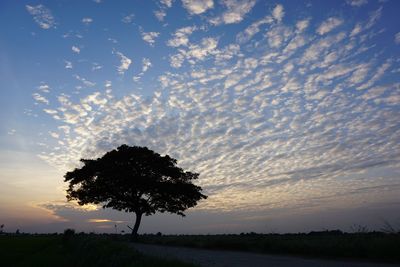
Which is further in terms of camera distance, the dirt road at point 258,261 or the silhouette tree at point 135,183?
the silhouette tree at point 135,183

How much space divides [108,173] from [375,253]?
32323 mm

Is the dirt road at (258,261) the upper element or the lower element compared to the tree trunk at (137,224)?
lower

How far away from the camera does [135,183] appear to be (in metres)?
44.0

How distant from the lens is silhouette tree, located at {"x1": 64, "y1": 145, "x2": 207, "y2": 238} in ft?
146

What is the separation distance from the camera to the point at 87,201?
46.8 meters

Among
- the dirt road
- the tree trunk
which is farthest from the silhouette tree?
the dirt road

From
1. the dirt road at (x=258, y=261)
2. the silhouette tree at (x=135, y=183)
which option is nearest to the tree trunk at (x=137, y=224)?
the silhouette tree at (x=135, y=183)

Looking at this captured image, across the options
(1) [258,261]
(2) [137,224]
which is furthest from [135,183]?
(1) [258,261]

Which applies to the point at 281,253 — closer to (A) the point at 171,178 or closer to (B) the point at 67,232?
(A) the point at 171,178

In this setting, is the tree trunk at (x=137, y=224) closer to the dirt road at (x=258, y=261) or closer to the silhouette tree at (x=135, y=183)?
the silhouette tree at (x=135, y=183)

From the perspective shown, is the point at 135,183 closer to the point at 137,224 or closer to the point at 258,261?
the point at 137,224

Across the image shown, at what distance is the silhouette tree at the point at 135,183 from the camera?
146 feet

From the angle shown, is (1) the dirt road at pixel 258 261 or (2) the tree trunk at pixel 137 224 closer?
(1) the dirt road at pixel 258 261

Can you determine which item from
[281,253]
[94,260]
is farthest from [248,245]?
[94,260]
